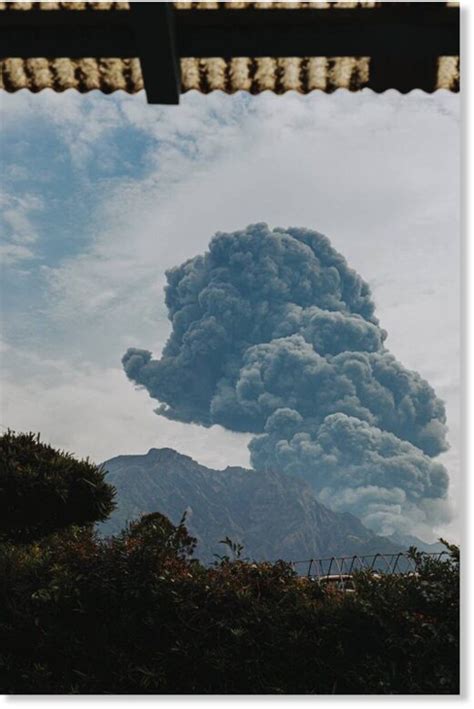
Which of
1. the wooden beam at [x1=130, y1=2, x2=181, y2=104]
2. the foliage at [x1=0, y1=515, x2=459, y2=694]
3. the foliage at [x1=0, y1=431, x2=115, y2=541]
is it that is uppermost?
the wooden beam at [x1=130, y1=2, x2=181, y2=104]

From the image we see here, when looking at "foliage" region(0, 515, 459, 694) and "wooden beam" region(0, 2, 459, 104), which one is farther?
"foliage" region(0, 515, 459, 694)

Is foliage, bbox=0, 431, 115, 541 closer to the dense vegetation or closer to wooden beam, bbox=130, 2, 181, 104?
the dense vegetation

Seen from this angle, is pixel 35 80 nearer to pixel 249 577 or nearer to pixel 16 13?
pixel 16 13

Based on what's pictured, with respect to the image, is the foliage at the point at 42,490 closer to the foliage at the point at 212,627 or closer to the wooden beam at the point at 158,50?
the foliage at the point at 212,627

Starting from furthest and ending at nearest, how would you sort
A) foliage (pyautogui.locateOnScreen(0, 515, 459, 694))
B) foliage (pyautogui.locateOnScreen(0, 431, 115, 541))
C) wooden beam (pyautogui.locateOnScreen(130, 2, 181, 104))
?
foliage (pyautogui.locateOnScreen(0, 431, 115, 541)), foliage (pyautogui.locateOnScreen(0, 515, 459, 694)), wooden beam (pyautogui.locateOnScreen(130, 2, 181, 104))

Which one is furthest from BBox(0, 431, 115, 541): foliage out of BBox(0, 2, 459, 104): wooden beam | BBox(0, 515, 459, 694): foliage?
BBox(0, 2, 459, 104): wooden beam

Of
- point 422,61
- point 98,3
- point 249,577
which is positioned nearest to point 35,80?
point 98,3

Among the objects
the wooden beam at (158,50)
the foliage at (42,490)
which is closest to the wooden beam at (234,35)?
the wooden beam at (158,50)

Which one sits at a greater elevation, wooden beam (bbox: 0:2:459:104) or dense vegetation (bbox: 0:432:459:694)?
wooden beam (bbox: 0:2:459:104)
